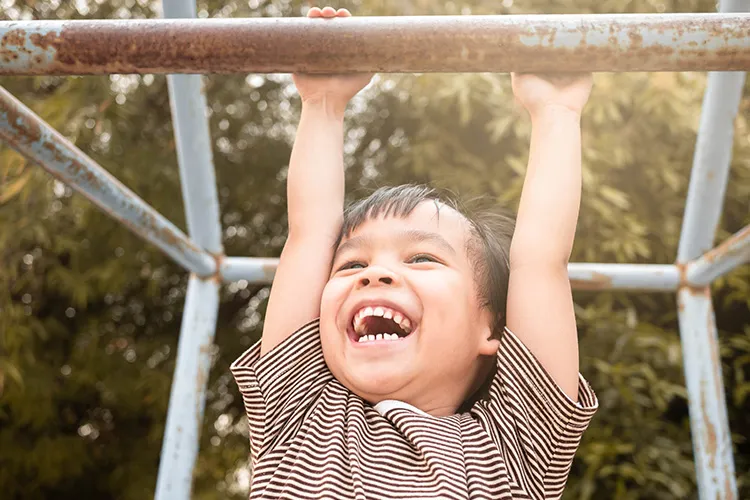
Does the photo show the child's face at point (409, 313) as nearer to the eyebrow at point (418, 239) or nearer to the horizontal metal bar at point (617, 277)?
the eyebrow at point (418, 239)

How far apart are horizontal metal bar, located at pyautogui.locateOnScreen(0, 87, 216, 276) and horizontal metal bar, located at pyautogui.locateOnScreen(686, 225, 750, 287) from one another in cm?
66

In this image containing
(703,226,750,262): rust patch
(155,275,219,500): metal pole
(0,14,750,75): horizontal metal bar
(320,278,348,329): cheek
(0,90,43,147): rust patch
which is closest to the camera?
(0,14,750,75): horizontal metal bar

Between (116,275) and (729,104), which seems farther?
(116,275)

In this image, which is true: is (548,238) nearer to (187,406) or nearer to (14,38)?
(14,38)

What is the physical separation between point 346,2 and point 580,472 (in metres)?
1.61

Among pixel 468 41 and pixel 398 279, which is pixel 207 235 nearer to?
pixel 398 279

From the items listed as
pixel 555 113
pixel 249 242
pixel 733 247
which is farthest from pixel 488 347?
pixel 249 242

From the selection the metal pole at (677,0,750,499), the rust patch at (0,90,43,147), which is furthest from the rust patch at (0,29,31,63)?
the metal pole at (677,0,750,499)

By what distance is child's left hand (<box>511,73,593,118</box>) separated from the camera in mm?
654

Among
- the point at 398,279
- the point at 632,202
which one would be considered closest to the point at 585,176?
the point at 632,202

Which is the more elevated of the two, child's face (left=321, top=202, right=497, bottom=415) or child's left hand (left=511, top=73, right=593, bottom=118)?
child's left hand (left=511, top=73, right=593, bottom=118)

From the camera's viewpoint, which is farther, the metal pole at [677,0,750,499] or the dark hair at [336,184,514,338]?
the metal pole at [677,0,750,499]

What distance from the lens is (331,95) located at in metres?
0.81

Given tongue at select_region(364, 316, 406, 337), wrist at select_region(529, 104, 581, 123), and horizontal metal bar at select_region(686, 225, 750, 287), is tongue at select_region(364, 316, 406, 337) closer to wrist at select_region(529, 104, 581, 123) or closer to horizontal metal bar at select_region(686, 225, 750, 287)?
wrist at select_region(529, 104, 581, 123)
